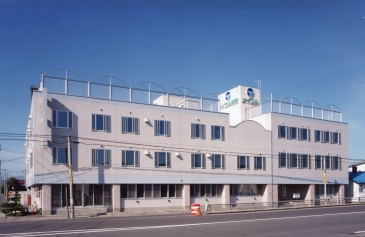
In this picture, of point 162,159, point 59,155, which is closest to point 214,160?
point 162,159

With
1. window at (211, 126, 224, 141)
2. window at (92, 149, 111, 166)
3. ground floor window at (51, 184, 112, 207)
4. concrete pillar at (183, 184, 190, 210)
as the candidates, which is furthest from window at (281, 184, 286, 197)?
window at (92, 149, 111, 166)

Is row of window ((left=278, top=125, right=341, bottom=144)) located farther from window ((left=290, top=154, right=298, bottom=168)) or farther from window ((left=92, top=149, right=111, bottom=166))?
window ((left=92, top=149, right=111, bottom=166))

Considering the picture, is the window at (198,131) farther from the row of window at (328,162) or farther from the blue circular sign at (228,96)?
the row of window at (328,162)

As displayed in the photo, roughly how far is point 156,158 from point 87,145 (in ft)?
22.0

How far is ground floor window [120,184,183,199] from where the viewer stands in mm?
35594

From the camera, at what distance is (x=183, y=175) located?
38562 millimetres

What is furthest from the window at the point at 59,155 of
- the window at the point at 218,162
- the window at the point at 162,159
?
the window at the point at 218,162

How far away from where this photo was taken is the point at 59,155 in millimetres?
32656

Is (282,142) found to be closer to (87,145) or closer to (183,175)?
(183,175)

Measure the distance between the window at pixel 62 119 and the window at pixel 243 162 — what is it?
59.0ft

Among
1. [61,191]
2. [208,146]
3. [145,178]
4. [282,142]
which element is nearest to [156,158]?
[145,178]

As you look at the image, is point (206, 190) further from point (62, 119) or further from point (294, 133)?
point (62, 119)

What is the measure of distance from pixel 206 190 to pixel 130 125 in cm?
1067

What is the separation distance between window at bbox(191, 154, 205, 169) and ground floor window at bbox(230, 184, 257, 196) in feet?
15.2
